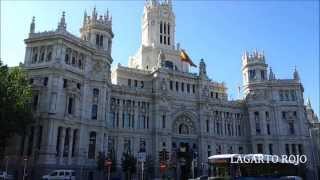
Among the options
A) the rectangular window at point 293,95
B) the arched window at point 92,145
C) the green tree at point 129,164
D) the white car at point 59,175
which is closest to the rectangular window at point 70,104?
the arched window at point 92,145

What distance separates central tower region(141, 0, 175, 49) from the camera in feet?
258

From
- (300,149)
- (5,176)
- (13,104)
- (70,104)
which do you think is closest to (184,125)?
(70,104)

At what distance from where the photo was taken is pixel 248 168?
31531mm

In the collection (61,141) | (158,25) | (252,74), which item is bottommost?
(61,141)

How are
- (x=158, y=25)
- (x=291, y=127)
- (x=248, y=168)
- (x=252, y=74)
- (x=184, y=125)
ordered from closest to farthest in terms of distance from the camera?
(x=248, y=168) → (x=184, y=125) → (x=291, y=127) → (x=252, y=74) → (x=158, y=25)

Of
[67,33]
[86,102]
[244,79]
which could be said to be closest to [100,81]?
[86,102]

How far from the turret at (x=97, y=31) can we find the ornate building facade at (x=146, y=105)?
176 millimetres

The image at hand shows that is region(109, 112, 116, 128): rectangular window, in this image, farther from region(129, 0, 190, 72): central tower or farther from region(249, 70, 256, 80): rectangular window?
region(249, 70, 256, 80): rectangular window

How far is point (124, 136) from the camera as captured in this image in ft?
199

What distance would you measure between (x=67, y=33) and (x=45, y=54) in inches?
181

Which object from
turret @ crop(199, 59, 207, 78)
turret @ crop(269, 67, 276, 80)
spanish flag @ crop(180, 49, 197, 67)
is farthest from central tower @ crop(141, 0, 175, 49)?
turret @ crop(269, 67, 276, 80)

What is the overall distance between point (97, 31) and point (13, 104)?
2273cm

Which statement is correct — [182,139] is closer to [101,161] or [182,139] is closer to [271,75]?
[101,161]

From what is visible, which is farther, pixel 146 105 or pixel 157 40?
pixel 157 40
